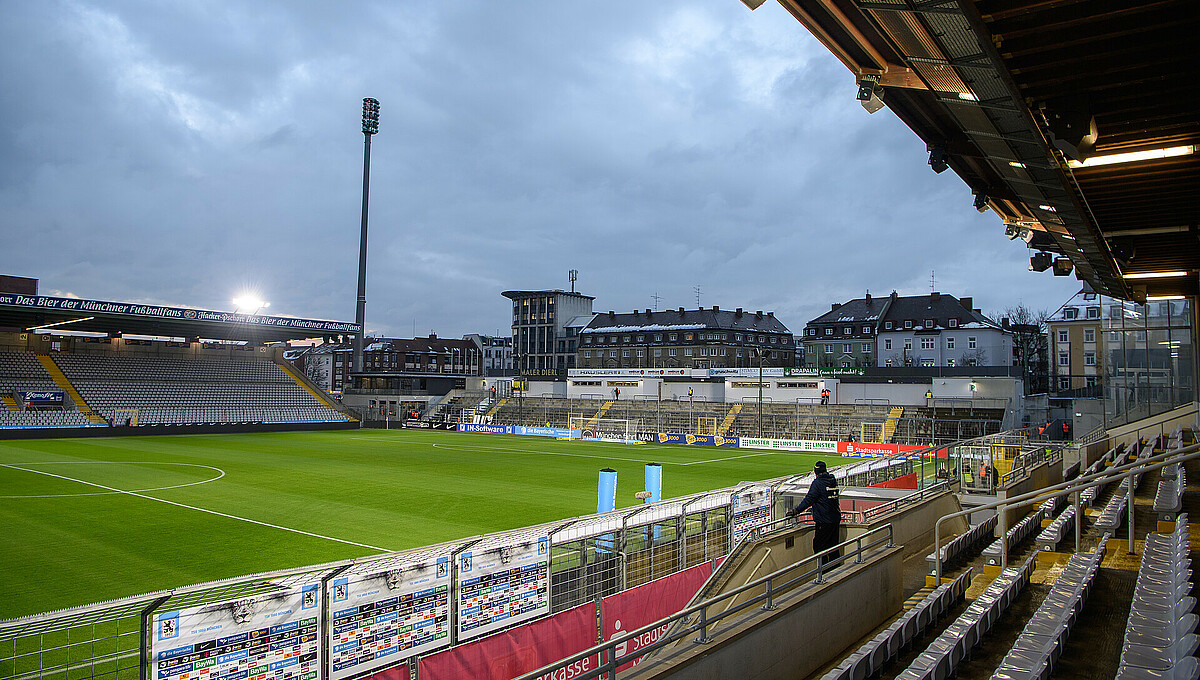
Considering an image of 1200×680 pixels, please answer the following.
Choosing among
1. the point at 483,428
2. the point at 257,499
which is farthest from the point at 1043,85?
the point at 483,428

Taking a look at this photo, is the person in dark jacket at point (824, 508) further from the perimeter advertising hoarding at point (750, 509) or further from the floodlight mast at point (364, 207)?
the floodlight mast at point (364, 207)

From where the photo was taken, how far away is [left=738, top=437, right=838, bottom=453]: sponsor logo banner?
146ft

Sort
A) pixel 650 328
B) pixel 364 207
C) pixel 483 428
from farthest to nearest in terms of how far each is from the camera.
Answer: pixel 650 328, pixel 364 207, pixel 483 428

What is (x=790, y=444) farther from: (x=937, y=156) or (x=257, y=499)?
(x=937, y=156)

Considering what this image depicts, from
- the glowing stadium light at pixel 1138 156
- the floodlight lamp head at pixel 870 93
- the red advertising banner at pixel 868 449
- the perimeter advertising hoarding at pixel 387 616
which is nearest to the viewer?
the floodlight lamp head at pixel 870 93

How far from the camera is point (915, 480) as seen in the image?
20438 mm

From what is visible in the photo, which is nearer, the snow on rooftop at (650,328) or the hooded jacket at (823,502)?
the hooded jacket at (823,502)

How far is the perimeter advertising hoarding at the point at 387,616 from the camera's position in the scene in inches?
321

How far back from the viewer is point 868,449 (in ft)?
140

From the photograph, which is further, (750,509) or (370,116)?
(370,116)

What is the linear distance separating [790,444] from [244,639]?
4248 cm

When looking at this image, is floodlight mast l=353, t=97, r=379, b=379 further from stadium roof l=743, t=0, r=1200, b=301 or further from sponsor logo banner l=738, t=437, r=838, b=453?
stadium roof l=743, t=0, r=1200, b=301

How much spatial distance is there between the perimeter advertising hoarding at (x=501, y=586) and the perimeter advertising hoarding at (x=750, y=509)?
16.4 ft

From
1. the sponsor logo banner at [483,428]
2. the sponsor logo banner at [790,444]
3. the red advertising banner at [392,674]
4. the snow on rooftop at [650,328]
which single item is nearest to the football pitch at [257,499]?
the sponsor logo banner at [790,444]
